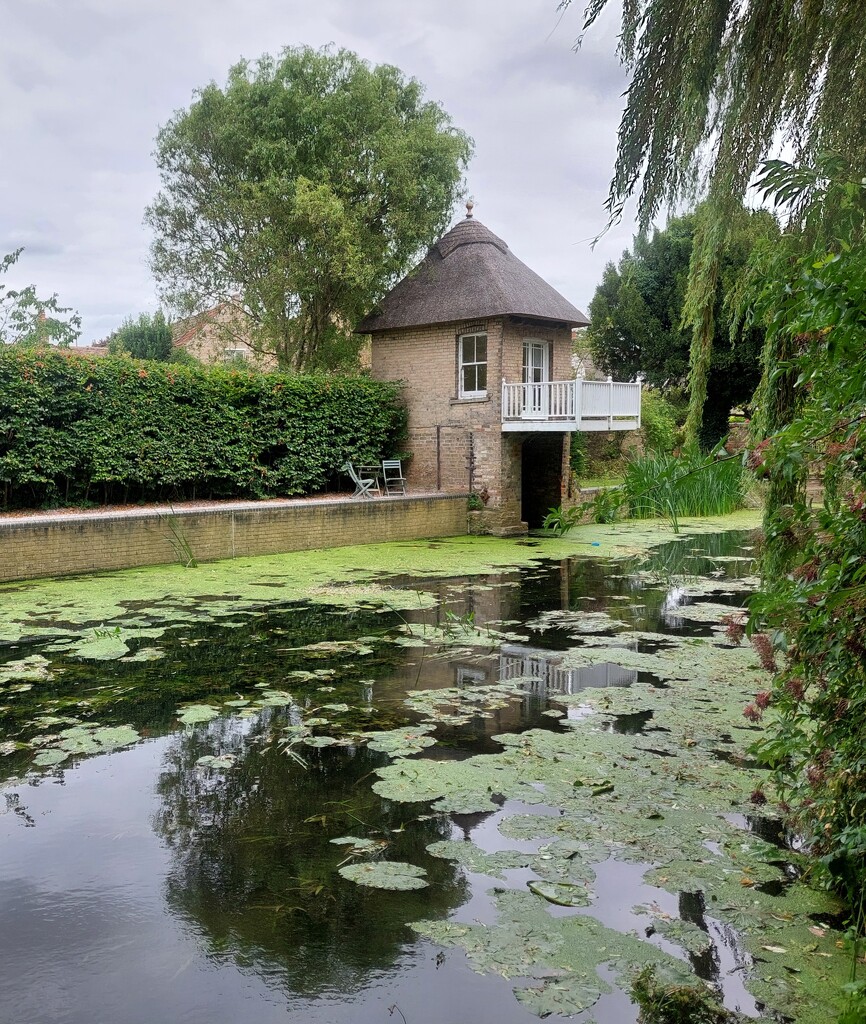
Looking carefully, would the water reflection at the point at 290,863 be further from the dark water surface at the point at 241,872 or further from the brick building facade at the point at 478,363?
the brick building facade at the point at 478,363

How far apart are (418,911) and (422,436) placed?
16668mm

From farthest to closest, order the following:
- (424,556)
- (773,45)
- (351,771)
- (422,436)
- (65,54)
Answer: (422,436), (424,556), (65,54), (351,771), (773,45)

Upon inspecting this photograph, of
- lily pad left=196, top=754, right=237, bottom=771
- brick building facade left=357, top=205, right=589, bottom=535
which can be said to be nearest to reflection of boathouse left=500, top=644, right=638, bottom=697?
lily pad left=196, top=754, right=237, bottom=771

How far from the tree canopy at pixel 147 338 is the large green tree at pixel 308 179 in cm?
1081

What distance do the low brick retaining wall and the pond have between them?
341cm

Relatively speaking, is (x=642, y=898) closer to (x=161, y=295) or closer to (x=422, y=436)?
(x=422, y=436)

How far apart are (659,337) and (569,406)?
1142 cm

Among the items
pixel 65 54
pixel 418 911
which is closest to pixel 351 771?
pixel 418 911

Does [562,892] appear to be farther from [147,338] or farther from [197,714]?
[147,338]

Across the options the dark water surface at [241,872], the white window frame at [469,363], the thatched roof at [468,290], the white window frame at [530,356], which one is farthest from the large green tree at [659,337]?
the dark water surface at [241,872]

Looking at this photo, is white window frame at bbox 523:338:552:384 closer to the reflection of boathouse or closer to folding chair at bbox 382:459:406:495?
folding chair at bbox 382:459:406:495

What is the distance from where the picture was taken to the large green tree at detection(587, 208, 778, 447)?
25.1 metres

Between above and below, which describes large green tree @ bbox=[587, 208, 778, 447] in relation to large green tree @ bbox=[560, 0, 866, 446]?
above

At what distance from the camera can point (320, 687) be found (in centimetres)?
680
